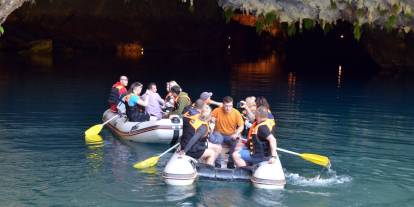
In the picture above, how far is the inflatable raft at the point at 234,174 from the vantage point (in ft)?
30.8

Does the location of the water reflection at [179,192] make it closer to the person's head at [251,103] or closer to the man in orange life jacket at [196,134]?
the man in orange life jacket at [196,134]

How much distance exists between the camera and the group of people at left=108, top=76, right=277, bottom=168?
9.55 m

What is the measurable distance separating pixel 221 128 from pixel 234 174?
5.43 ft

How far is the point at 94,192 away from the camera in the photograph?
912 cm

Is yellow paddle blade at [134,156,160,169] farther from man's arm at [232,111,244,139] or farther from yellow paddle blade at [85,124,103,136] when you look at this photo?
yellow paddle blade at [85,124,103,136]

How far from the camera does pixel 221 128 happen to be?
1126cm

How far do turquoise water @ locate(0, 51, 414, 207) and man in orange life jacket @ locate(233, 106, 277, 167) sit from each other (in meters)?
0.46

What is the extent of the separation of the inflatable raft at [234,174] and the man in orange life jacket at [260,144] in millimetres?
174

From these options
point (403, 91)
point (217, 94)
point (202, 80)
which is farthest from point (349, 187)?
point (202, 80)

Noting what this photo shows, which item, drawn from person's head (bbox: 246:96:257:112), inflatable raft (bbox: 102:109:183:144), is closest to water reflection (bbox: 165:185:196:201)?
person's head (bbox: 246:96:257:112)

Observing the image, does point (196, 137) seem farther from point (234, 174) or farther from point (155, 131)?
point (155, 131)

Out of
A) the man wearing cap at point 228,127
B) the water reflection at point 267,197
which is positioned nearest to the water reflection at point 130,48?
the man wearing cap at point 228,127

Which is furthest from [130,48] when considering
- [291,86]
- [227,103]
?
[227,103]

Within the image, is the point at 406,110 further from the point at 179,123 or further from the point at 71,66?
the point at 71,66
